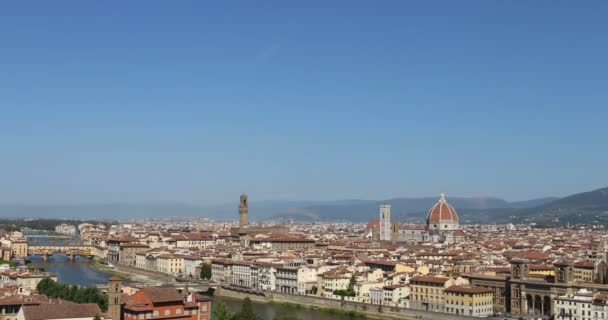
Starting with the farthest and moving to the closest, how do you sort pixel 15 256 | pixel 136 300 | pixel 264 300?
pixel 15 256, pixel 264 300, pixel 136 300

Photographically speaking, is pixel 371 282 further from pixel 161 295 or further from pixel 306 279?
pixel 161 295

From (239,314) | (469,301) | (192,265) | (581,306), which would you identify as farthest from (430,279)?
(192,265)

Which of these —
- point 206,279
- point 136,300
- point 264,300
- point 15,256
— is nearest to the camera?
point 136,300

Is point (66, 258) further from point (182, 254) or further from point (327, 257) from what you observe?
point (327, 257)

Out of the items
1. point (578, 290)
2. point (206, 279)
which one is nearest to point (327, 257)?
point (206, 279)

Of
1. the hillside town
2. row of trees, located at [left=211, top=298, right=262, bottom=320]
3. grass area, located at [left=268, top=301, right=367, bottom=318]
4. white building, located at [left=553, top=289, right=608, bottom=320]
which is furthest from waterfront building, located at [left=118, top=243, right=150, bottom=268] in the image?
white building, located at [left=553, top=289, right=608, bottom=320]

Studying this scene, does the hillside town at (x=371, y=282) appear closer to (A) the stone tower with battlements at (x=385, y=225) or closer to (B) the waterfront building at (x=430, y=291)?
(B) the waterfront building at (x=430, y=291)

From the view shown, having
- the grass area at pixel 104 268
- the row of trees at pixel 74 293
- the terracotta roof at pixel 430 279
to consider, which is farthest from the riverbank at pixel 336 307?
the grass area at pixel 104 268
